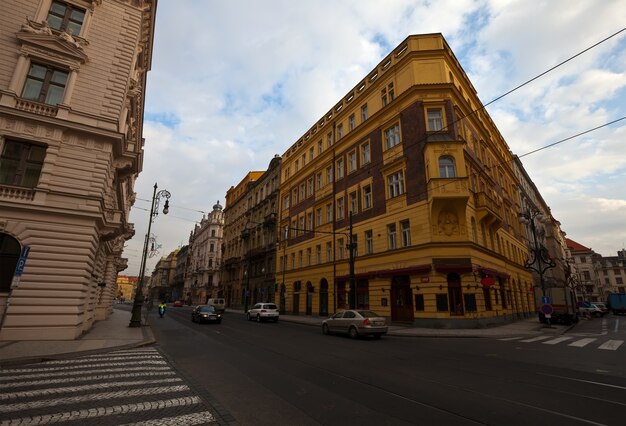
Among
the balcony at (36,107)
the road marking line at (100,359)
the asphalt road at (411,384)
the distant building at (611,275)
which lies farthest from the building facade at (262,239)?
the distant building at (611,275)

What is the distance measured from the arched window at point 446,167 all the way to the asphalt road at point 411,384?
42.6ft

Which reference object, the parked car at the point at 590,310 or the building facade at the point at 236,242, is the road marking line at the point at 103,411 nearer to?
the building facade at the point at 236,242

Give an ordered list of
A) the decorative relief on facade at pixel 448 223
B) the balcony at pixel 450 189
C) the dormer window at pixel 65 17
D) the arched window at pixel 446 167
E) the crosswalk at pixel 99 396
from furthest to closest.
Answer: the arched window at pixel 446 167 → the decorative relief on facade at pixel 448 223 → the balcony at pixel 450 189 → the dormer window at pixel 65 17 → the crosswalk at pixel 99 396

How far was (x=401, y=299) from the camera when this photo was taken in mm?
23609

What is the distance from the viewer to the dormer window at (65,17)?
17.3 m

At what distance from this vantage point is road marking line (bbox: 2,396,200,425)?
4.86m

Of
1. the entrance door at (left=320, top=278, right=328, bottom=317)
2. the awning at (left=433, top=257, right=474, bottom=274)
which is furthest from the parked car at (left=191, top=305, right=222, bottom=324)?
the awning at (left=433, top=257, right=474, bottom=274)

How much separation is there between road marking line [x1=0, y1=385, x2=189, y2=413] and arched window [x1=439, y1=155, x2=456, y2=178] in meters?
21.0

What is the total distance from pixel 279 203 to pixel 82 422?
41119 millimetres

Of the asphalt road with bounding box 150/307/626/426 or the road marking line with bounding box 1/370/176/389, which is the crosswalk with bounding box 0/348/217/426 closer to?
the road marking line with bounding box 1/370/176/389

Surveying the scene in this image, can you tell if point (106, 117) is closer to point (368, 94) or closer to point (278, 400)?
point (278, 400)

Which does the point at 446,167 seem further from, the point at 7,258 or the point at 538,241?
the point at 538,241

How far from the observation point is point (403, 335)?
18500mm

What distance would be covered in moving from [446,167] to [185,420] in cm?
2229
